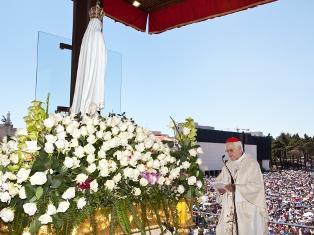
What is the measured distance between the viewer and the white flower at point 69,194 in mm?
2133

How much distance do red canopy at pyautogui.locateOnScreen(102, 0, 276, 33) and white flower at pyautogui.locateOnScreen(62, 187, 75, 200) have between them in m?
3.87

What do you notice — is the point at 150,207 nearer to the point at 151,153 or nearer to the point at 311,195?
the point at 151,153

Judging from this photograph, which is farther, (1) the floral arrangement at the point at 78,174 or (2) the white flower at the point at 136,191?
(2) the white flower at the point at 136,191

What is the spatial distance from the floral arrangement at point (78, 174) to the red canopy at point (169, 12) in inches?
113

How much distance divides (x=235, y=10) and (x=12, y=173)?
4.03 meters

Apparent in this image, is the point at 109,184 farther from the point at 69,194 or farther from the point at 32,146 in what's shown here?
the point at 32,146

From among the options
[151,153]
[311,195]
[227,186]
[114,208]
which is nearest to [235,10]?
[227,186]

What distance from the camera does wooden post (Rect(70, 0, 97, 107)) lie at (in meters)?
4.15

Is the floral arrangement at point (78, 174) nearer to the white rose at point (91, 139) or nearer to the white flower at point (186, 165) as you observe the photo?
the white rose at point (91, 139)

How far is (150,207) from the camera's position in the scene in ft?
9.17

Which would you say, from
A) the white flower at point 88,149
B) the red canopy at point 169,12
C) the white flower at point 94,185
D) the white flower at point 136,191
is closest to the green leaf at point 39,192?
the white flower at point 94,185

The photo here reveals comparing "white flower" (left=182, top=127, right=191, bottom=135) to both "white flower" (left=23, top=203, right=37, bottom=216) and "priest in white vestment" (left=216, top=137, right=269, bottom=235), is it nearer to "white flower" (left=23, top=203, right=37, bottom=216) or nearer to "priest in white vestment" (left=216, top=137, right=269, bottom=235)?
"white flower" (left=23, top=203, right=37, bottom=216)

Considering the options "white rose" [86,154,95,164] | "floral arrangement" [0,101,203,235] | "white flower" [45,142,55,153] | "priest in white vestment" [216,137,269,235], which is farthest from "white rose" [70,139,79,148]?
"priest in white vestment" [216,137,269,235]

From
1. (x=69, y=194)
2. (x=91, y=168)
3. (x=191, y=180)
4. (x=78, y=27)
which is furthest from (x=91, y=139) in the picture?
(x=78, y=27)
